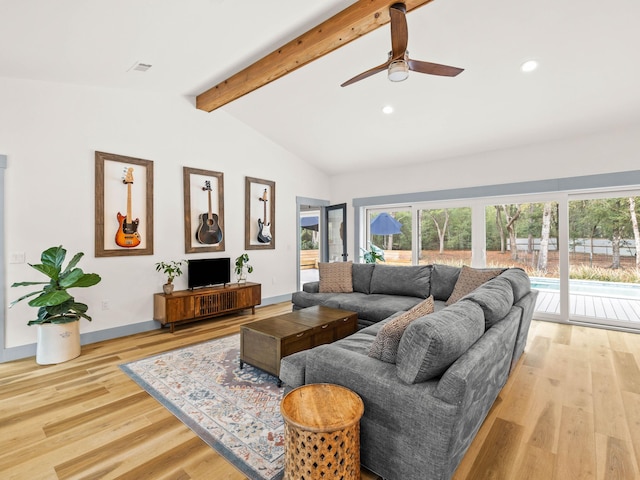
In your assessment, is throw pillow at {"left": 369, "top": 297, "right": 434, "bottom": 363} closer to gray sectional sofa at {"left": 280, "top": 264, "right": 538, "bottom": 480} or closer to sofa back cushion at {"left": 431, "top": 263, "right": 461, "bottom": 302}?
gray sectional sofa at {"left": 280, "top": 264, "right": 538, "bottom": 480}

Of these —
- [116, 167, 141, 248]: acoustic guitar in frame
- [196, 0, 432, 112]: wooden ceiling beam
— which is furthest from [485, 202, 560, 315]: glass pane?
[116, 167, 141, 248]: acoustic guitar in frame

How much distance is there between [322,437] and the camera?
140cm

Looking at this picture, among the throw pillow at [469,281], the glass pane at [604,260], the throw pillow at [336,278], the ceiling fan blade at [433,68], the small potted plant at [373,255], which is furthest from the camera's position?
the small potted plant at [373,255]

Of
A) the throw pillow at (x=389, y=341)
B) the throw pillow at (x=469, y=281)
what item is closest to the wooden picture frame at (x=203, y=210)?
the throw pillow at (x=469, y=281)

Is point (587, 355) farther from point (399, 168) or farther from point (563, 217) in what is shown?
point (399, 168)

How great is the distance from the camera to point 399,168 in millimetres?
6098

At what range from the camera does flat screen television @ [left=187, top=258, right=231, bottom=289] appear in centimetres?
461

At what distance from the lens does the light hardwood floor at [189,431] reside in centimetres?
179

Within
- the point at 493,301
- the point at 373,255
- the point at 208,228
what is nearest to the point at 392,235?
the point at 373,255

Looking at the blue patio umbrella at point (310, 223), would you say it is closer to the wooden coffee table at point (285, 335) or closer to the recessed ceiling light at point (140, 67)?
the wooden coffee table at point (285, 335)

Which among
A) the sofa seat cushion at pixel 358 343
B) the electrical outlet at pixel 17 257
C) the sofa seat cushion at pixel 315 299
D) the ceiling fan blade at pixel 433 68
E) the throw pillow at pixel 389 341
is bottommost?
the sofa seat cushion at pixel 315 299

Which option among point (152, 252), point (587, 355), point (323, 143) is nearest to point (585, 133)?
point (587, 355)

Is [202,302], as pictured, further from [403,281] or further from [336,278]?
[403,281]

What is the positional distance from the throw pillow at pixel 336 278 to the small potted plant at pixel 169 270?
6.60 ft
